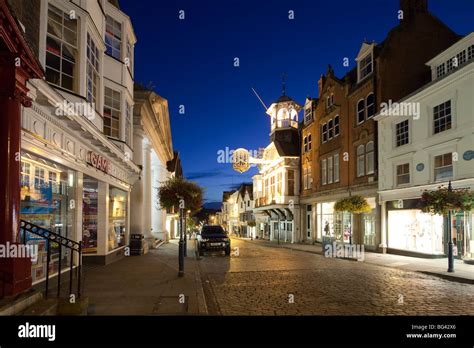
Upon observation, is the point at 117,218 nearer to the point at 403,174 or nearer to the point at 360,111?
the point at 403,174

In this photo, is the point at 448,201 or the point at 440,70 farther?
the point at 440,70

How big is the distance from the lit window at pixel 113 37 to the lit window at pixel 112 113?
1.70 meters

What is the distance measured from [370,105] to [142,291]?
1959 cm

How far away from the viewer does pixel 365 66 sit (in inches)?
1027

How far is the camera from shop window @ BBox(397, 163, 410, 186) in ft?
68.8

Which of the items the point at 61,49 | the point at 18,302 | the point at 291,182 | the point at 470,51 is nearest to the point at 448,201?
the point at 470,51

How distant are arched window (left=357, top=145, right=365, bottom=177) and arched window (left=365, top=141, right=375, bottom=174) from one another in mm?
416

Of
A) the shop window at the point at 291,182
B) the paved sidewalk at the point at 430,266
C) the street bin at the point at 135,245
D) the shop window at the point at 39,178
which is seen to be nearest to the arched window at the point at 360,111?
the paved sidewalk at the point at 430,266

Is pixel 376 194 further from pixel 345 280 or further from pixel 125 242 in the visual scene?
pixel 125 242

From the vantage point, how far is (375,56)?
24672 millimetres

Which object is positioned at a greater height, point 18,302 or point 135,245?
point 18,302

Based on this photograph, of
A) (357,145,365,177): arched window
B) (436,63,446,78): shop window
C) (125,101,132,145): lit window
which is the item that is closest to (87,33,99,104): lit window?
(125,101,132,145): lit window

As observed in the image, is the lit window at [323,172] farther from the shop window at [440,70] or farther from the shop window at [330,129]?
the shop window at [440,70]
